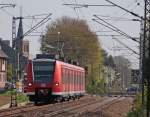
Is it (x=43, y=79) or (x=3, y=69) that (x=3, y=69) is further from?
(x=43, y=79)

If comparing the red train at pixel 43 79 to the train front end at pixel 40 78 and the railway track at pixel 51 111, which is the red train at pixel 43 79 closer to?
the train front end at pixel 40 78

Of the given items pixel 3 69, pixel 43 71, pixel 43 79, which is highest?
pixel 3 69

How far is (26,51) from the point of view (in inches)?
6344

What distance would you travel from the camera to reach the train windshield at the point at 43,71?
47219 mm

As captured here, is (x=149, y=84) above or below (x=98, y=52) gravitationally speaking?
below

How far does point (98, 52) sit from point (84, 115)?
259 ft

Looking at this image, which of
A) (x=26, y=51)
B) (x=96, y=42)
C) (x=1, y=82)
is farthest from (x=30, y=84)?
(x=26, y=51)

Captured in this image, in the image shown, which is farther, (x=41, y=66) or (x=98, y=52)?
(x=98, y=52)

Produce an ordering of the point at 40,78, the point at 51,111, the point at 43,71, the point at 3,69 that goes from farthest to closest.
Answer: the point at 3,69
the point at 40,78
the point at 43,71
the point at 51,111

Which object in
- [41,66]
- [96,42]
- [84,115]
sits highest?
[96,42]

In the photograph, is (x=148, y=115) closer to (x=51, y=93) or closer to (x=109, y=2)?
(x=109, y=2)

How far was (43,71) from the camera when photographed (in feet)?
155

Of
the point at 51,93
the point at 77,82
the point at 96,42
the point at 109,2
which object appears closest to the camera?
the point at 109,2

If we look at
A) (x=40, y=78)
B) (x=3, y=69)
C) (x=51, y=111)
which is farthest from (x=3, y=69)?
(x=51, y=111)
